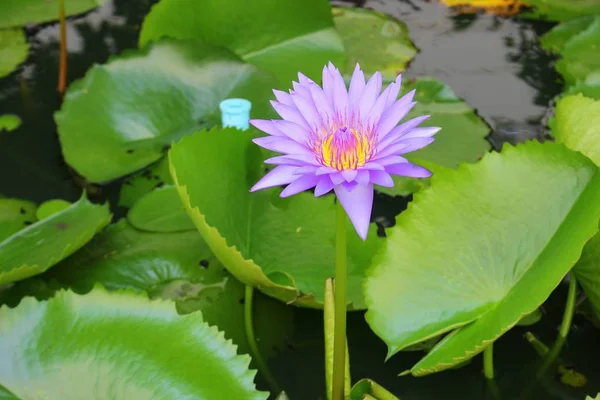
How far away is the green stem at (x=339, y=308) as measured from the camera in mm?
837

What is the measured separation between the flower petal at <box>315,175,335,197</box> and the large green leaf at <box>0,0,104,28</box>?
207 centimetres

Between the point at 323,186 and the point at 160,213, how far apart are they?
2.81 feet

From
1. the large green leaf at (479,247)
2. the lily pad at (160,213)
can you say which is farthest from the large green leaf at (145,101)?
the large green leaf at (479,247)

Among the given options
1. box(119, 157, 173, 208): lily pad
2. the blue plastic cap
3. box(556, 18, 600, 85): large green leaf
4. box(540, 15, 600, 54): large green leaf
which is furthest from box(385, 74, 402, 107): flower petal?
box(540, 15, 600, 54): large green leaf

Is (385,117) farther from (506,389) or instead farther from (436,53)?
(436,53)

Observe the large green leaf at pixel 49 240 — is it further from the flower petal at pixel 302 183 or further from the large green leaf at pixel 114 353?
the flower petal at pixel 302 183

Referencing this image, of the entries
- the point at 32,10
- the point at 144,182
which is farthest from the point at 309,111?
the point at 32,10

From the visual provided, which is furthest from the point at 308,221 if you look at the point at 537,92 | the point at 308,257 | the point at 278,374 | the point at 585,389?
the point at 537,92

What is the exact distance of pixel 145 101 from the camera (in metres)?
1.78

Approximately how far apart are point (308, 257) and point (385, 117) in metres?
0.56

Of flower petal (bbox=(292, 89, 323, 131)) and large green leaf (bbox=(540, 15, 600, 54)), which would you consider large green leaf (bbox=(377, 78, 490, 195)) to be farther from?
flower petal (bbox=(292, 89, 323, 131))

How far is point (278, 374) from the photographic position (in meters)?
1.29

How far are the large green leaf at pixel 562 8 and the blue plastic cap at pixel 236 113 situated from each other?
1.60 meters

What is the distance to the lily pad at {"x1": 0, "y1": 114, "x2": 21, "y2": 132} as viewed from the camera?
2.02 meters
